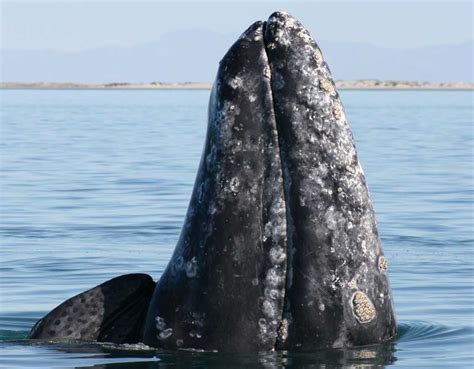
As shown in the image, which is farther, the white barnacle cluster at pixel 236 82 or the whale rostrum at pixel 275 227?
the white barnacle cluster at pixel 236 82

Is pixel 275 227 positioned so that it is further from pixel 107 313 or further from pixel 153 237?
pixel 153 237

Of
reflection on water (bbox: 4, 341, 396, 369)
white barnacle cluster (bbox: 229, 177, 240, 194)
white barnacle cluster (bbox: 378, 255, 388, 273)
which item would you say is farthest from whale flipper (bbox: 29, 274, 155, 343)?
→ white barnacle cluster (bbox: 378, 255, 388, 273)

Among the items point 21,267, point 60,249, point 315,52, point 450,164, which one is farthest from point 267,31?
point 450,164

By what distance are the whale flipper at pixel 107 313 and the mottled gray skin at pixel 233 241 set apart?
30cm

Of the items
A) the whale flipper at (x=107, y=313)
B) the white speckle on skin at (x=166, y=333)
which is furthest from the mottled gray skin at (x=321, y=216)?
the whale flipper at (x=107, y=313)

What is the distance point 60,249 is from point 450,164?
16.6 m

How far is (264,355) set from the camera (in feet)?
24.1

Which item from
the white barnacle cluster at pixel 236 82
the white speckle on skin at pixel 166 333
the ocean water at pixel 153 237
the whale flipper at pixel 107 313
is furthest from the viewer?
the ocean water at pixel 153 237

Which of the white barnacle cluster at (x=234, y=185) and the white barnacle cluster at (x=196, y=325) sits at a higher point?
the white barnacle cluster at (x=234, y=185)

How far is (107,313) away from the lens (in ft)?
25.6

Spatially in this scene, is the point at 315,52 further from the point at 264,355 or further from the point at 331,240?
the point at 264,355

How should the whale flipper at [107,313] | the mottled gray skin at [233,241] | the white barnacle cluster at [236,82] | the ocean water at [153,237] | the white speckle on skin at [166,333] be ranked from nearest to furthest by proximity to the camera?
1. the mottled gray skin at [233,241]
2. the white speckle on skin at [166,333]
3. the white barnacle cluster at [236,82]
4. the whale flipper at [107,313]
5. the ocean water at [153,237]

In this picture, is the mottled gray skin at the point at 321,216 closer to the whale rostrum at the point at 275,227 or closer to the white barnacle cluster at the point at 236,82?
the whale rostrum at the point at 275,227

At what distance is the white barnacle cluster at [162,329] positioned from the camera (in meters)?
7.45
